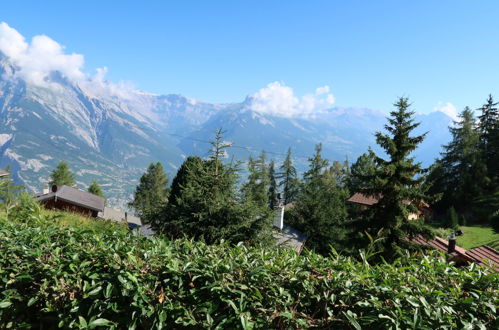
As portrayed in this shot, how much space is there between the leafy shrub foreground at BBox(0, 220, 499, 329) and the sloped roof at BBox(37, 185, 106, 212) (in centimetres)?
3448

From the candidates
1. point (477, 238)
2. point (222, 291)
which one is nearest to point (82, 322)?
point (222, 291)

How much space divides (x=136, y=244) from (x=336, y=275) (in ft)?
6.95

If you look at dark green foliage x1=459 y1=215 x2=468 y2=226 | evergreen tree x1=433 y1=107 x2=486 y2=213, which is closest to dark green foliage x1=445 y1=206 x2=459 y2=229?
dark green foliage x1=459 y1=215 x2=468 y2=226

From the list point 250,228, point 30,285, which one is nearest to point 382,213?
point 250,228

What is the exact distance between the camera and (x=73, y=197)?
35.6 metres

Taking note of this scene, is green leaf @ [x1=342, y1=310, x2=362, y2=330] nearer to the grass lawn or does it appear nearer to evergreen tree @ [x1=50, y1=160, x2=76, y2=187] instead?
the grass lawn

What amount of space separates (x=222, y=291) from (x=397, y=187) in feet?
55.1

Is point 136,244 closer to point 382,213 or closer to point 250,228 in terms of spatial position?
point 250,228

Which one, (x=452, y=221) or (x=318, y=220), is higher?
(x=452, y=221)

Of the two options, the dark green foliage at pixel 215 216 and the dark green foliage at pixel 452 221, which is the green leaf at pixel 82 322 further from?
the dark green foliage at pixel 452 221

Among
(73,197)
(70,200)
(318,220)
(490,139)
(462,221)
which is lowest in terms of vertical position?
(318,220)

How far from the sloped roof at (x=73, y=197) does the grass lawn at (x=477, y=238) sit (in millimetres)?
38086

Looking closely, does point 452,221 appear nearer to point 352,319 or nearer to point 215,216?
point 215,216

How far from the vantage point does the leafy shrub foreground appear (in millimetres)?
2402
